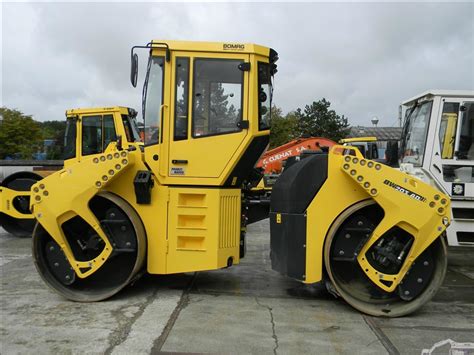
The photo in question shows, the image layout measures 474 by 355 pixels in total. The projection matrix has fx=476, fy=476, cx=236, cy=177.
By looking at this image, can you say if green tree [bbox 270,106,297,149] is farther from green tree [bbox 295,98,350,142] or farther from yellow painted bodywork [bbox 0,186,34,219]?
yellow painted bodywork [bbox 0,186,34,219]

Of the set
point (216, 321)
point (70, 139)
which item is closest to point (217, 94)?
point (216, 321)

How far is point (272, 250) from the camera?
5602 mm

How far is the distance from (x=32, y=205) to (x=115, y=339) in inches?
78.5

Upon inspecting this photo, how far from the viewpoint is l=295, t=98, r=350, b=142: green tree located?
4219cm

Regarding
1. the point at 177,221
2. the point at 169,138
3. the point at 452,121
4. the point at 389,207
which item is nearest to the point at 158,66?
the point at 169,138

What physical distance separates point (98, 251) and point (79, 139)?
574 cm

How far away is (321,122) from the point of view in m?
43.2

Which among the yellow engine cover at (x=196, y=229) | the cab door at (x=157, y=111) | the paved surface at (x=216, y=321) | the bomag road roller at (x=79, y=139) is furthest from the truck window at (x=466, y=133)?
the bomag road roller at (x=79, y=139)

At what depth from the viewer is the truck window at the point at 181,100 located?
545 cm

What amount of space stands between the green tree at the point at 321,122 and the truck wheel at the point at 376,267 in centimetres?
3642

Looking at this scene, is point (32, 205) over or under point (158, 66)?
under

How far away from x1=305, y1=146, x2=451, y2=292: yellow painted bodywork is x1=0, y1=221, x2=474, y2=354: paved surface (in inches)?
21.2

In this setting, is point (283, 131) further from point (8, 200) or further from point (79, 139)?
point (8, 200)

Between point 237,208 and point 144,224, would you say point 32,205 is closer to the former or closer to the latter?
point 144,224
